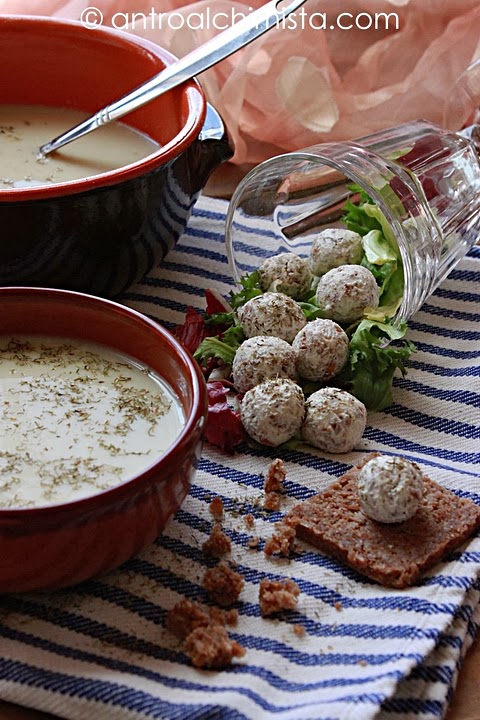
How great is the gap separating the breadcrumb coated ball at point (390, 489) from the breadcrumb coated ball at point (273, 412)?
0.56 ft

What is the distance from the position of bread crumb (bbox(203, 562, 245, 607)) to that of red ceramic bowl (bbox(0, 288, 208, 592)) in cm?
9

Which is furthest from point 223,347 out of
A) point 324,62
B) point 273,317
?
point 324,62

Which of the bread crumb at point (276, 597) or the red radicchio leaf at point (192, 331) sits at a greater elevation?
the red radicchio leaf at point (192, 331)

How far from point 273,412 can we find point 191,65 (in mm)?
630

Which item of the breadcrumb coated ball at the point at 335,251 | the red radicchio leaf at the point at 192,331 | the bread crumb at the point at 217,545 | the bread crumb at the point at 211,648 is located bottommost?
the bread crumb at the point at 211,648

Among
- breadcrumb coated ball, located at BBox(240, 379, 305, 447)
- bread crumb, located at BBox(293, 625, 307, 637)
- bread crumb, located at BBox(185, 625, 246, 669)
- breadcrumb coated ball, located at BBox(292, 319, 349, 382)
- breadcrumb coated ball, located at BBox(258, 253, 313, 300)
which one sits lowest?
bread crumb, located at BBox(185, 625, 246, 669)

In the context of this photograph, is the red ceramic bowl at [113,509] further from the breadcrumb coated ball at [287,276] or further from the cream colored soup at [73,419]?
the breadcrumb coated ball at [287,276]

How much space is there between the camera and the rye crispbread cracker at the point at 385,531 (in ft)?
4.41

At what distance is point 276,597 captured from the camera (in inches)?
51.1

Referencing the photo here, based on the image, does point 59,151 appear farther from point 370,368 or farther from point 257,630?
point 257,630

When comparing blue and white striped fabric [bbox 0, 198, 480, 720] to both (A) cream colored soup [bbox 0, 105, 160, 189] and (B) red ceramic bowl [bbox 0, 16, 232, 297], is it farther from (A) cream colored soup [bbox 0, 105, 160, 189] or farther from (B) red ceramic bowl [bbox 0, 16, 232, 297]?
(A) cream colored soup [bbox 0, 105, 160, 189]

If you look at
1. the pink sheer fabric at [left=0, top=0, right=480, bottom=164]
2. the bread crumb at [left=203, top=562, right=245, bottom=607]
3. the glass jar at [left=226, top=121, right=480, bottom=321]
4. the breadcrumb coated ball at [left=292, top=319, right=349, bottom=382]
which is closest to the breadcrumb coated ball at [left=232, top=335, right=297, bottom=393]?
the breadcrumb coated ball at [left=292, top=319, right=349, bottom=382]

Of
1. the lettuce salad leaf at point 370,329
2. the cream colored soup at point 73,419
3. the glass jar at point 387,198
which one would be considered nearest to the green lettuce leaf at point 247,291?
the lettuce salad leaf at point 370,329

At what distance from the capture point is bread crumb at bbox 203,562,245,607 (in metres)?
1.31
